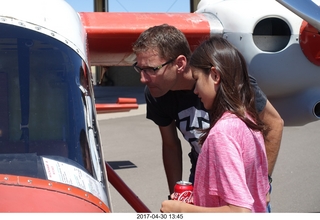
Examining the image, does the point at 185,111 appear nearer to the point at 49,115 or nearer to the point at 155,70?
the point at 155,70

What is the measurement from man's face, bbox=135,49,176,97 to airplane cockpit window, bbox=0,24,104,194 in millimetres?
325

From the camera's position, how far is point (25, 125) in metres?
2.47

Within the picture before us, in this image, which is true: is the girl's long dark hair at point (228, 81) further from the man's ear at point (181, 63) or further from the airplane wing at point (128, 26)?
the airplane wing at point (128, 26)

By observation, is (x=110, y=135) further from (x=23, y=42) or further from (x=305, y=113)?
(x=23, y=42)

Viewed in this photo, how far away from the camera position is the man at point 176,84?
2.67 metres

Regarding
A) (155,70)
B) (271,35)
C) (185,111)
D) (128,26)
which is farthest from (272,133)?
(128,26)

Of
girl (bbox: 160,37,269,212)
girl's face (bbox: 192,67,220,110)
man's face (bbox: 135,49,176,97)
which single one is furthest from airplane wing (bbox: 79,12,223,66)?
girl's face (bbox: 192,67,220,110)

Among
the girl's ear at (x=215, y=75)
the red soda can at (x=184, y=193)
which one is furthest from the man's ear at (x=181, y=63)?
the red soda can at (x=184, y=193)

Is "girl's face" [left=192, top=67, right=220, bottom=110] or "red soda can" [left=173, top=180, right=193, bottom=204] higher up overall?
"girl's face" [left=192, top=67, right=220, bottom=110]

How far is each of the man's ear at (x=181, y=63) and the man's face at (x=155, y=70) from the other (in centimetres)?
3

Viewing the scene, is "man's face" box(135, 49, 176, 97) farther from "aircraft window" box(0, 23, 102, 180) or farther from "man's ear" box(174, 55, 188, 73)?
"aircraft window" box(0, 23, 102, 180)

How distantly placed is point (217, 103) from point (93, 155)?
80cm

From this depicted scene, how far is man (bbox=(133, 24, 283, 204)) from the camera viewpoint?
2.67m

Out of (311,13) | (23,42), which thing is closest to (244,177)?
(23,42)
